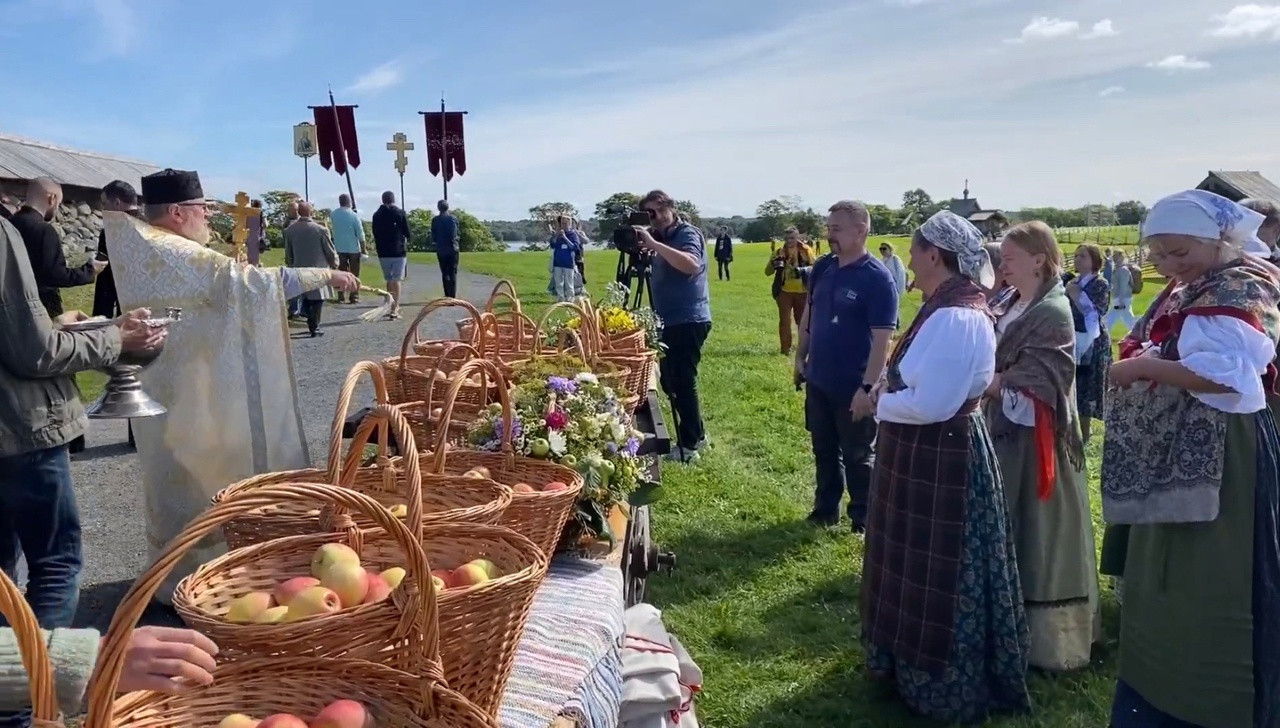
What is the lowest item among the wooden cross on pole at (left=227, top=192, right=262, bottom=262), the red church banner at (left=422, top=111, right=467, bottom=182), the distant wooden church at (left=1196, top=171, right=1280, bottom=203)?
the wooden cross on pole at (left=227, top=192, right=262, bottom=262)

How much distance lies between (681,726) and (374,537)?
3.99ft

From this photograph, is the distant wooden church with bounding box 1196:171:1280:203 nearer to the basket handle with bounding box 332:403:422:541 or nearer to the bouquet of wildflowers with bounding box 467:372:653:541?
the bouquet of wildflowers with bounding box 467:372:653:541

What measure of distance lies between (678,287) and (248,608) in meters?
4.72

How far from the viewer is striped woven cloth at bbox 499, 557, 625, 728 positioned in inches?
76.5

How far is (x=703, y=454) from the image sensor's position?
698 cm

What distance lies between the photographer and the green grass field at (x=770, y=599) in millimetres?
3424

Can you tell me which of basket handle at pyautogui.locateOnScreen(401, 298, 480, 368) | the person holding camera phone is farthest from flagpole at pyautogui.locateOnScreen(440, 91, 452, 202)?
basket handle at pyautogui.locateOnScreen(401, 298, 480, 368)

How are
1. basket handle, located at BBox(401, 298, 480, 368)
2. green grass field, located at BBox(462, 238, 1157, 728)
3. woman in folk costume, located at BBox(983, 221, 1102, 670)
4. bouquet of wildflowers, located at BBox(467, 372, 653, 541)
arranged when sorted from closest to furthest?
bouquet of wildflowers, located at BBox(467, 372, 653, 541)
green grass field, located at BBox(462, 238, 1157, 728)
woman in folk costume, located at BBox(983, 221, 1102, 670)
basket handle, located at BBox(401, 298, 480, 368)

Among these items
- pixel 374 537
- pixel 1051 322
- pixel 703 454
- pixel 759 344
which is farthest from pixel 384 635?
pixel 759 344

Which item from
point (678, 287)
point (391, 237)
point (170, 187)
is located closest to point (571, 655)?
point (170, 187)

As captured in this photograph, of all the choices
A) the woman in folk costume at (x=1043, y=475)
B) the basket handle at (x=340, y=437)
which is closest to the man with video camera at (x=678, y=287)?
the woman in folk costume at (x=1043, y=475)

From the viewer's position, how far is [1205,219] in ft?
8.98

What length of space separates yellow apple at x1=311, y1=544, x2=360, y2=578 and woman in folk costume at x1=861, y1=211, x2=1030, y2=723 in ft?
6.33

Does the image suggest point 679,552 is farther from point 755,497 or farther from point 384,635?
point 384,635
